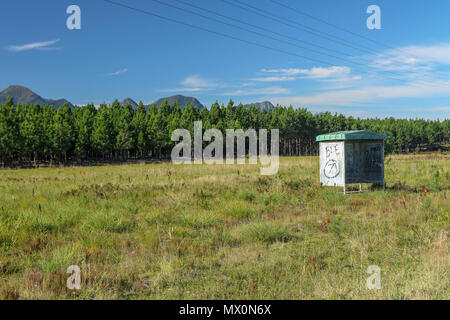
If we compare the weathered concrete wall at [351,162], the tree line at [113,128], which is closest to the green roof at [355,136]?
the weathered concrete wall at [351,162]

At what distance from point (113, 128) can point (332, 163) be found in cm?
6163

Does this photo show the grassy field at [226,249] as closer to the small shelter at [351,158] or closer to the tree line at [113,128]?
the small shelter at [351,158]

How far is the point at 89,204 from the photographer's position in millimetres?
11109

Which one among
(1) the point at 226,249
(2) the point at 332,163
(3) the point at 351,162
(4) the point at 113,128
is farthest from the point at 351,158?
(4) the point at 113,128

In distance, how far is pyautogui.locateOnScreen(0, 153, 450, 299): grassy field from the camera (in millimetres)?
4594

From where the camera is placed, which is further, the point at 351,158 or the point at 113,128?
the point at 113,128

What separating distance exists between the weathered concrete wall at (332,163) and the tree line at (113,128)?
5454 centimetres

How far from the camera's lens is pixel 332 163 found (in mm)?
13945

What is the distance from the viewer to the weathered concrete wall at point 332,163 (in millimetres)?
13508

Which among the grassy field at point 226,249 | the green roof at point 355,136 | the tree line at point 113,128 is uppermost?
the tree line at point 113,128

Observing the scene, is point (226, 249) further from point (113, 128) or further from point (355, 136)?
point (113, 128)
